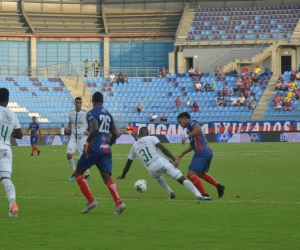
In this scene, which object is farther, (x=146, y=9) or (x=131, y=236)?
(x=146, y=9)

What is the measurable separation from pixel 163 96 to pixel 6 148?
158 feet

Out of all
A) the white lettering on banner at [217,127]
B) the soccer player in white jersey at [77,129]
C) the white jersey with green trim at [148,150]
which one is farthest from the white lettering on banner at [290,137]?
the white jersey with green trim at [148,150]

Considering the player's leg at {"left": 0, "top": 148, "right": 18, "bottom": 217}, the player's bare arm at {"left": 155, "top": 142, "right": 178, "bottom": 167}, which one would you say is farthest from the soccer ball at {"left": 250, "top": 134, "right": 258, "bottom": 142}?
the player's leg at {"left": 0, "top": 148, "right": 18, "bottom": 217}

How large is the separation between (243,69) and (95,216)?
50.5 m

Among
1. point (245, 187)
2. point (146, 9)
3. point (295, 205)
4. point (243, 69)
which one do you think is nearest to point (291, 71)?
point (243, 69)

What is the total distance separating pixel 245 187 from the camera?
19.2 metres

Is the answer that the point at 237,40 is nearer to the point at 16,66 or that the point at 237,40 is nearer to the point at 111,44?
the point at 111,44

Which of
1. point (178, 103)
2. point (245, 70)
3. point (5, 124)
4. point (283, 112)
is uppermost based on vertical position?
point (245, 70)

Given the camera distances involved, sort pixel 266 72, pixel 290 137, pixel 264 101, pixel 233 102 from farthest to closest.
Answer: pixel 266 72
pixel 264 101
pixel 233 102
pixel 290 137

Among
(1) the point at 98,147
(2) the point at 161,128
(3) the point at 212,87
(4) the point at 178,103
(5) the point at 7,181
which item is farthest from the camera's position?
(3) the point at 212,87

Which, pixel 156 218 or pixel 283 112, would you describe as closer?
pixel 156 218

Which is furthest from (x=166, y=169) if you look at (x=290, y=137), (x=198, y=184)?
(x=290, y=137)

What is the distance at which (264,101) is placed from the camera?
5891 cm

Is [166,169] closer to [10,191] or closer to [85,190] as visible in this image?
[85,190]
